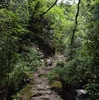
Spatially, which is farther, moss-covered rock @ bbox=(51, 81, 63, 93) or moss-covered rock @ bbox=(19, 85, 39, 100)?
moss-covered rock @ bbox=(51, 81, 63, 93)

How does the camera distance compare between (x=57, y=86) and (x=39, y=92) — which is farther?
(x=57, y=86)

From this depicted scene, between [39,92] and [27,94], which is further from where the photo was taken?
[39,92]

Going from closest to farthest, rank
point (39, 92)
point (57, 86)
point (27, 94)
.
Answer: point (27, 94) < point (39, 92) < point (57, 86)

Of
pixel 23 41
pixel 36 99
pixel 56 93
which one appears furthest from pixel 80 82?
pixel 23 41

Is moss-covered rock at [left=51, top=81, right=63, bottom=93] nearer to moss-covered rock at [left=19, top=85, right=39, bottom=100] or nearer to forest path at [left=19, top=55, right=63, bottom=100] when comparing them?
forest path at [left=19, top=55, right=63, bottom=100]

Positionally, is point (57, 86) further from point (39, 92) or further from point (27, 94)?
point (27, 94)

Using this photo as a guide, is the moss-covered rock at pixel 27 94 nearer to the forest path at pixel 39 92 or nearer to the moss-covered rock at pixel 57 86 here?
the forest path at pixel 39 92

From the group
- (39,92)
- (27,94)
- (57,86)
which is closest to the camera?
(27,94)

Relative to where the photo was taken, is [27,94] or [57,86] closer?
[27,94]

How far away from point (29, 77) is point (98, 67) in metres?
3.88

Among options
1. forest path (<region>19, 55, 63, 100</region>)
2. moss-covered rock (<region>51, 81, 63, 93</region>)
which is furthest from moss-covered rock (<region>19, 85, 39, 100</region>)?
moss-covered rock (<region>51, 81, 63, 93</region>)

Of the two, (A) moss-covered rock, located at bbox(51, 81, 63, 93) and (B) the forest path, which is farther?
(A) moss-covered rock, located at bbox(51, 81, 63, 93)

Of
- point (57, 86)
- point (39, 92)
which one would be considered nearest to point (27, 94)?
point (39, 92)

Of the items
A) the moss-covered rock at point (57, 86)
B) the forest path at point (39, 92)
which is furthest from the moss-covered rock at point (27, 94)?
the moss-covered rock at point (57, 86)
